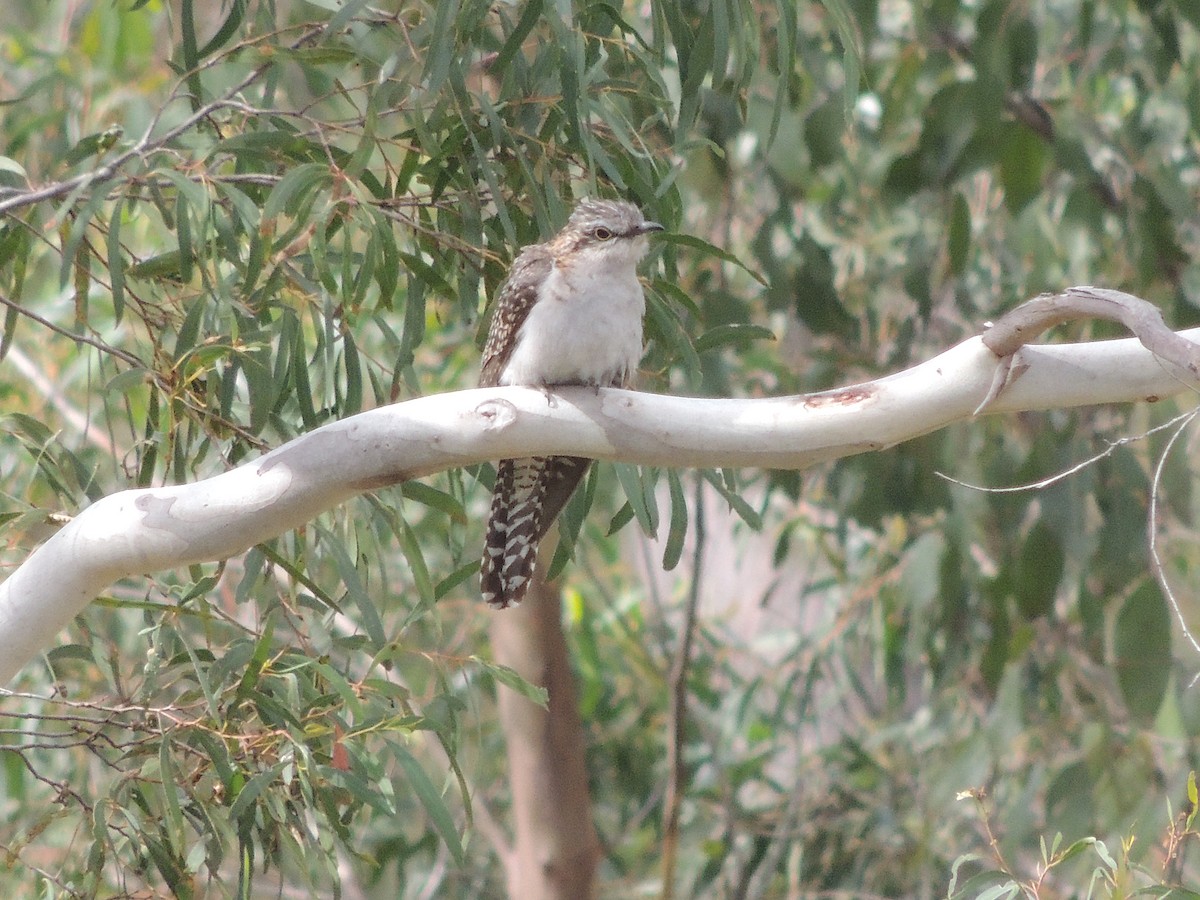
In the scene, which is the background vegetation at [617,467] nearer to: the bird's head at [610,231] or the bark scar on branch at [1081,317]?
the bird's head at [610,231]

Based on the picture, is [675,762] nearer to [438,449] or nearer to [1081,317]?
[438,449]

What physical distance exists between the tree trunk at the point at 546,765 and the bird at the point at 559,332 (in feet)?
5.88

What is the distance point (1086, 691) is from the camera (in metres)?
5.38

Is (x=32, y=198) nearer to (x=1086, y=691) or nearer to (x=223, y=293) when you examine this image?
(x=223, y=293)

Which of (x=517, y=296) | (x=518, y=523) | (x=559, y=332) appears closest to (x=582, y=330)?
(x=559, y=332)

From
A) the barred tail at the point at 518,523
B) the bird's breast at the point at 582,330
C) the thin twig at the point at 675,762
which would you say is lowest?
the thin twig at the point at 675,762

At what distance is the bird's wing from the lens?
2.89 meters

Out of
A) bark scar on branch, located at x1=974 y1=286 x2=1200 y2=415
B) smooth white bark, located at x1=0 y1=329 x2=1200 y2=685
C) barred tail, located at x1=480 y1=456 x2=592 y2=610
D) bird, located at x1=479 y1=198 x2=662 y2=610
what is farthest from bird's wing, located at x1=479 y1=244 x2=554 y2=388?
bark scar on branch, located at x1=974 y1=286 x2=1200 y2=415

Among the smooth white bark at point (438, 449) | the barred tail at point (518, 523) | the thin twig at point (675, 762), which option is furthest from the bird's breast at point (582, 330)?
the thin twig at point (675, 762)

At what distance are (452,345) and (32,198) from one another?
3.06 meters

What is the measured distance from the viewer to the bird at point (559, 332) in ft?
9.25

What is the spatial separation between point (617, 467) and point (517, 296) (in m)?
0.50

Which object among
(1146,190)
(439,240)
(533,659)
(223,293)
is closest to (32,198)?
(223,293)

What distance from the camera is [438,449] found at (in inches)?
82.0
